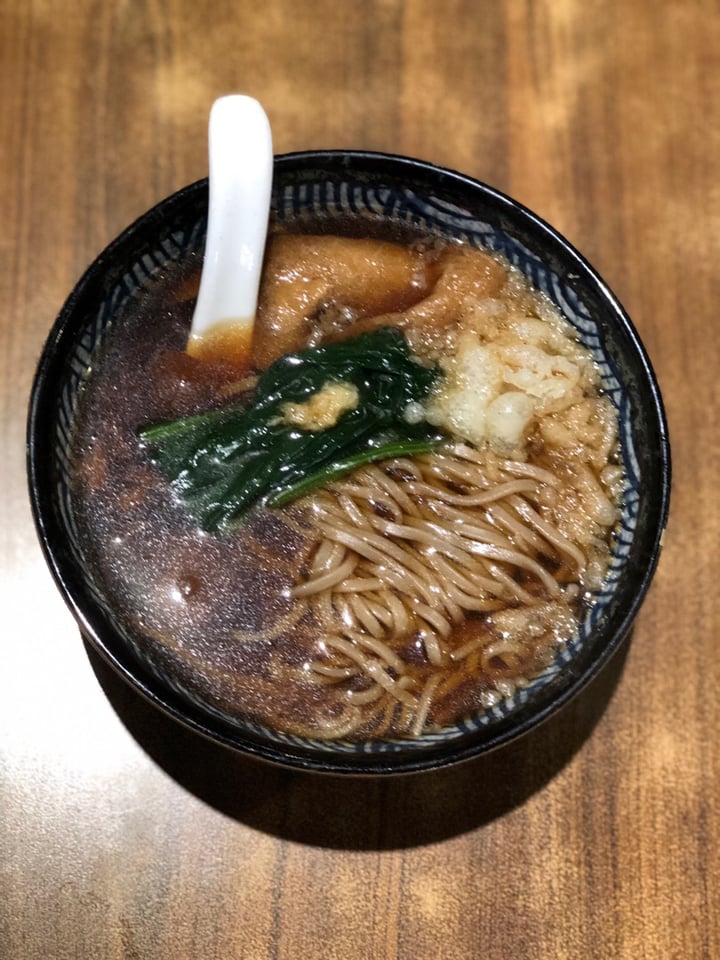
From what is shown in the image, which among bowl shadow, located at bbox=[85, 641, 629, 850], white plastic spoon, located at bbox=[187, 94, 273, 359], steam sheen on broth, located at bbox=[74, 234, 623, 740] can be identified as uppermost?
white plastic spoon, located at bbox=[187, 94, 273, 359]

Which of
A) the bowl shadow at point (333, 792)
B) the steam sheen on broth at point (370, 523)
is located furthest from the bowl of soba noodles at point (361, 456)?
the bowl shadow at point (333, 792)

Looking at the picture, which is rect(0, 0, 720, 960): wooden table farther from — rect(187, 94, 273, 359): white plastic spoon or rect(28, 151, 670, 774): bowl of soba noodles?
rect(187, 94, 273, 359): white plastic spoon

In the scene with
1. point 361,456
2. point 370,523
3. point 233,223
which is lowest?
point 370,523

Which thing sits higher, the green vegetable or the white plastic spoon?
the white plastic spoon

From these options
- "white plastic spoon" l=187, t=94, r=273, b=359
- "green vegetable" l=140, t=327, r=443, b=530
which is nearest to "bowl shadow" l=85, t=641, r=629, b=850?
"green vegetable" l=140, t=327, r=443, b=530

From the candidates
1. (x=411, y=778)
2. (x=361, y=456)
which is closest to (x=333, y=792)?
(x=411, y=778)

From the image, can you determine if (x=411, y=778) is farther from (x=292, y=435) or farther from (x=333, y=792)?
(x=292, y=435)
